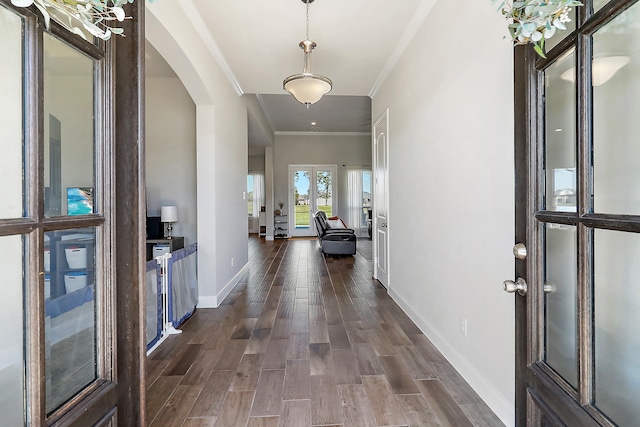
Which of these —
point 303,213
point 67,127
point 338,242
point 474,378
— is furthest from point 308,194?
point 67,127

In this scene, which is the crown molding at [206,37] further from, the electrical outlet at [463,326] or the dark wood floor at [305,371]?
the electrical outlet at [463,326]

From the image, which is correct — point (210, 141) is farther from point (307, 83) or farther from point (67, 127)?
point (67, 127)

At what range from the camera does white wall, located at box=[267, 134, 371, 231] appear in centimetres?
1009

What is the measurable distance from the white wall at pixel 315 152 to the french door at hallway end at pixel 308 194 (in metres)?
0.16

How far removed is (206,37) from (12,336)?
122 inches

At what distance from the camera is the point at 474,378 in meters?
1.95

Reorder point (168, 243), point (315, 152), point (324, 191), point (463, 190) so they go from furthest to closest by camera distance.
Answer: point (324, 191) → point (315, 152) → point (168, 243) → point (463, 190)

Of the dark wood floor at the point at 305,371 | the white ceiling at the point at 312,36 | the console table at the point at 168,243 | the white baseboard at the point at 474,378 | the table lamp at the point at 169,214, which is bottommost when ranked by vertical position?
the dark wood floor at the point at 305,371

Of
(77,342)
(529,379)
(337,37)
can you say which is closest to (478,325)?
(529,379)

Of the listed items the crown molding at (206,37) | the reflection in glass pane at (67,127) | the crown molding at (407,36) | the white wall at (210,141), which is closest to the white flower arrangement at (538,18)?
the reflection in glass pane at (67,127)

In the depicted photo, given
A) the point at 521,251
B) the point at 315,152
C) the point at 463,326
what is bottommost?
the point at 463,326

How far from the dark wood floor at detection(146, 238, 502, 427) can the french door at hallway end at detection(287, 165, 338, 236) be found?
260 inches

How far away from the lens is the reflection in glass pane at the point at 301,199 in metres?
10.2

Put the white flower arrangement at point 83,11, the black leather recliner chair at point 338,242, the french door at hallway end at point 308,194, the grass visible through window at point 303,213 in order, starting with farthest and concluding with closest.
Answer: the grass visible through window at point 303,213, the french door at hallway end at point 308,194, the black leather recliner chair at point 338,242, the white flower arrangement at point 83,11
